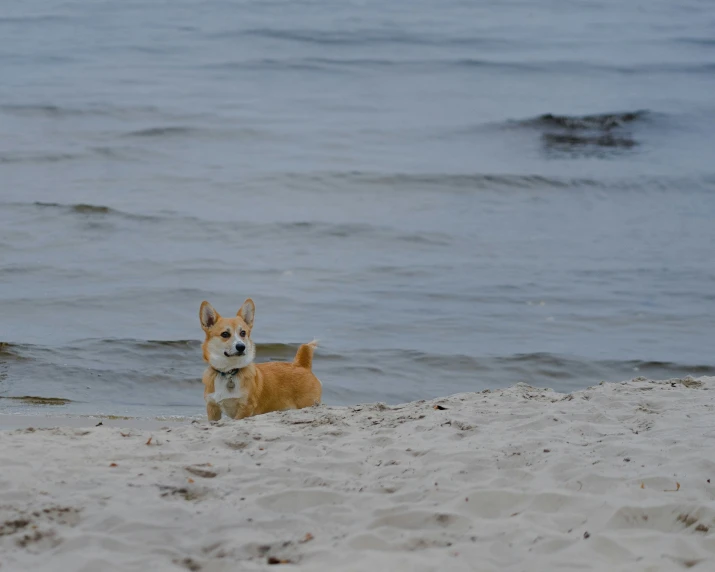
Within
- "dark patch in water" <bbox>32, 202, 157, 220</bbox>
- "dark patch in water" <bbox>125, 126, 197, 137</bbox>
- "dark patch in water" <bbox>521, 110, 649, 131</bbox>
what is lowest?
"dark patch in water" <bbox>32, 202, 157, 220</bbox>

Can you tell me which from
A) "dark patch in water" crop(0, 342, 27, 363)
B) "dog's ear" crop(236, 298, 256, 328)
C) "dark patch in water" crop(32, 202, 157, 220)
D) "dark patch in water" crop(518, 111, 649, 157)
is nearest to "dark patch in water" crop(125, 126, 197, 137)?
"dark patch in water" crop(32, 202, 157, 220)

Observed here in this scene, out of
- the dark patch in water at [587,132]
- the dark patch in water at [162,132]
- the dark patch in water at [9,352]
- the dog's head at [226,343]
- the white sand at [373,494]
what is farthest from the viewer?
the dark patch in water at [587,132]

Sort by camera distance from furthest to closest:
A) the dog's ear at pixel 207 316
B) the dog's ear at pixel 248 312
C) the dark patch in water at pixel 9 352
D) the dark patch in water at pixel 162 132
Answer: the dark patch in water at pixel 162 132 → the dark patch in water at pixel 9 352 → the dog's ear at pixel 248 312 → the dog's ear at pixel 207 316

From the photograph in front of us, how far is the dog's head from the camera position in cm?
640

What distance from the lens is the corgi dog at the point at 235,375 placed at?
254 inches

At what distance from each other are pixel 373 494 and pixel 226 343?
2.38 metres

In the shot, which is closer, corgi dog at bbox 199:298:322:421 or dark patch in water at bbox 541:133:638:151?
corgi dog at bbox 199:298:322:421

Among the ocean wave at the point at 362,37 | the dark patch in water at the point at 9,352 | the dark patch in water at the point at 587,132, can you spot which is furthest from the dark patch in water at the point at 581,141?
the dark patch in water at the point at 9,352

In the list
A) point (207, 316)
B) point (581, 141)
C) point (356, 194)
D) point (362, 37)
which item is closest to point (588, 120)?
point (581, 141)

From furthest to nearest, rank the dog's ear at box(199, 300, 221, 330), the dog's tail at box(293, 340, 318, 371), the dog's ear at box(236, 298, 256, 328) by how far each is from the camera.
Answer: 1. the dog's tail at box(293, 340, 318, 371)
2. the dog's ear at box(236, 298, 256, 328)
3. the dog's ear at box(199, 300, 221, 330)

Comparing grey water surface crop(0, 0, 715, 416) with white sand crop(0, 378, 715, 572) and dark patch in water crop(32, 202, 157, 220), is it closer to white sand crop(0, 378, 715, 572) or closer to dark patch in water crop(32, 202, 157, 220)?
dark patch in water crop(32, 202, 157, 220)

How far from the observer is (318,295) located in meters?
11.3

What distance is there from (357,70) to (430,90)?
2.33 m

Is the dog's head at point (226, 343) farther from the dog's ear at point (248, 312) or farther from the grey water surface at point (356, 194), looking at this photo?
the grey water surface at point (356, 194)
